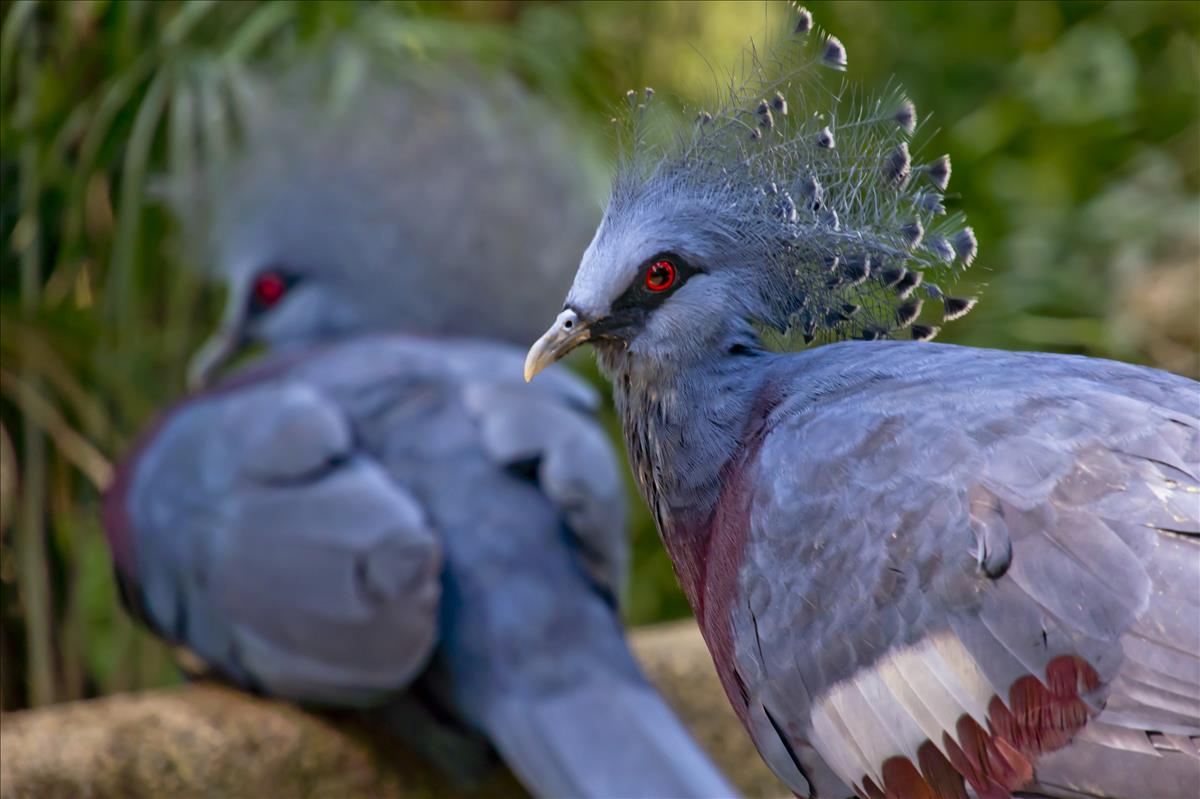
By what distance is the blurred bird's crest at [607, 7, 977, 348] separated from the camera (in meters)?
1.54

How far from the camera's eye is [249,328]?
3061 millimetres

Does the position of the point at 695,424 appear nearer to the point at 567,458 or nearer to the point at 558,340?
the point at 558,340

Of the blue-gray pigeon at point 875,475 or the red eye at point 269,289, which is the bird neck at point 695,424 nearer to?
the blue-gray pigeon at point 875,475

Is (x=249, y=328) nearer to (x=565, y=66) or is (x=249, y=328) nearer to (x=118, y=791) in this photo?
(x=565, y=66)

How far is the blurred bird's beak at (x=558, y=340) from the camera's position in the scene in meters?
1.50

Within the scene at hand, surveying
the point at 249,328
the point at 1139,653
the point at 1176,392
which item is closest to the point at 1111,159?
the point at 249,328

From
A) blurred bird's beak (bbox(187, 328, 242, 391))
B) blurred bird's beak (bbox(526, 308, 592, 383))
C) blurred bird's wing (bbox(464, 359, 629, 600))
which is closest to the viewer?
blurred bird's beak (bbox(526, 308, 592, 383))

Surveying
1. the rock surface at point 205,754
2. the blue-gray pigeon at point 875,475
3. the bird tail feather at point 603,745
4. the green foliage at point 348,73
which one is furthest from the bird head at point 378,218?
the blue-gray pigeon at point 875,475

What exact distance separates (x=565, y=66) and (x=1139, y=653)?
2211mm

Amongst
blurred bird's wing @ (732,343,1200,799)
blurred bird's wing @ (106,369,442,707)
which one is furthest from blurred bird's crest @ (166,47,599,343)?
blurred bird's wing @ (732,343,1200,799)

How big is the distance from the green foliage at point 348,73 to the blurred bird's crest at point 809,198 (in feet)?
2.03

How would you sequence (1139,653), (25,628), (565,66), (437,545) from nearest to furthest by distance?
(1139,653), (437,545), (25,628), (565,66)

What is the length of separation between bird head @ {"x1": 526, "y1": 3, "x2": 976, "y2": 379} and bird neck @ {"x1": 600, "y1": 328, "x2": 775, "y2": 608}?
1 centimetres

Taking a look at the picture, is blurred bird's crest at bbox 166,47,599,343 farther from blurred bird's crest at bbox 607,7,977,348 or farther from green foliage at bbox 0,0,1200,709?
blurred bird's crest at bbox 607,7,977,348
